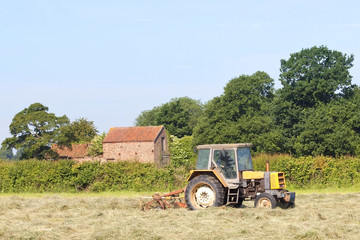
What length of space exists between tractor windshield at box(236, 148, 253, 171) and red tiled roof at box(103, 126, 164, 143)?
4444cm

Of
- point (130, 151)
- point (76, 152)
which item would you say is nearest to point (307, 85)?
point (130, 151)

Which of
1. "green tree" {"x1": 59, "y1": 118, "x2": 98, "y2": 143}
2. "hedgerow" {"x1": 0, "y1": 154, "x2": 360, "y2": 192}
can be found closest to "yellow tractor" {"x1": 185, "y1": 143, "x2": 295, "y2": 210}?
"hedgerow" {"x1": 0, "y1": 154, "x2": 360, "y2": 192}

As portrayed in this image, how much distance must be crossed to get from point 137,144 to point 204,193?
45796 millimetres

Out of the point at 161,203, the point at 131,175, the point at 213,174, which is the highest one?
the point at 131,175

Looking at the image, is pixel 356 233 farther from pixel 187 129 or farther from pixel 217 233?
pixel 187 129

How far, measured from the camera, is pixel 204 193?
15.9 meters

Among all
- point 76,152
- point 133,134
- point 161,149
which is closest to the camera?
point 133,134

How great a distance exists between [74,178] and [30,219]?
45.3 feet

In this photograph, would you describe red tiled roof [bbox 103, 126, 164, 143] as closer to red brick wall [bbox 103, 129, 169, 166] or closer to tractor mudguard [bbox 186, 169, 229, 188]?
red brick wall [bbox 103, 129, 169, 166]

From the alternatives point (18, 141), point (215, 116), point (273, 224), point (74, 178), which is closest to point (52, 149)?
point (18, 141)

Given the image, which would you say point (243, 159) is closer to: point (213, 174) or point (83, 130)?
point (213, 174)

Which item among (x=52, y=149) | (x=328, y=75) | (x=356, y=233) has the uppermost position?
(x=328, y=75)

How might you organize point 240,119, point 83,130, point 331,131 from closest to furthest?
point 331,131, point 240,119, point 83,130

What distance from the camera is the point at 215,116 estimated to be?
180ft
